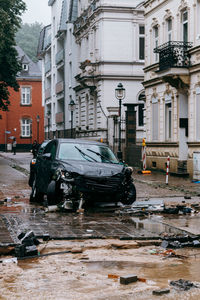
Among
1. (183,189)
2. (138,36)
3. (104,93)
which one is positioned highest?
(138,36)

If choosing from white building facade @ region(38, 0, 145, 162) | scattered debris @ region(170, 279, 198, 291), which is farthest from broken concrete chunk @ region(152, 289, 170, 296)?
white building facade @ region(38, 0, 145, 162)

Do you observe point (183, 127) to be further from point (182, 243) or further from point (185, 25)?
point (182, 243)

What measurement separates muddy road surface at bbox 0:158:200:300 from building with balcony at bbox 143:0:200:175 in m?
12.7

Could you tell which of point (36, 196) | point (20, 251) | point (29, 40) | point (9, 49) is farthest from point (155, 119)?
point (29, 40)

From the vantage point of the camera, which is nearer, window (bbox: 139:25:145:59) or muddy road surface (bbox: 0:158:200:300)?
muddy road surface (bbox: 0:158:200:300)

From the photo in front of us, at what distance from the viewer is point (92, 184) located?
39.3ft

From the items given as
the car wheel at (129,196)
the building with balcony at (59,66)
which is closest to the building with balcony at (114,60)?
the building with balcony at (59,66)

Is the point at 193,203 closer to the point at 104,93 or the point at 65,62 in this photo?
the point at 104,93

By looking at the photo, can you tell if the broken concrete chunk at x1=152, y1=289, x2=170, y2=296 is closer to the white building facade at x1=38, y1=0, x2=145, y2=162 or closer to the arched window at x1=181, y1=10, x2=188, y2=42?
the arched window at x1=181, y1=10, x2=188, y2=42

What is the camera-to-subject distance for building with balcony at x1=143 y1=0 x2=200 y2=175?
2402 cm

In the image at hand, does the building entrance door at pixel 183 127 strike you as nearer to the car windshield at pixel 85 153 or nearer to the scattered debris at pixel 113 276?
the car windshield at pixel 85 153

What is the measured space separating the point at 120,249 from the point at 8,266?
1.86 metres

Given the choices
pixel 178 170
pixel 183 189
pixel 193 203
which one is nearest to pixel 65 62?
pixel 178 170

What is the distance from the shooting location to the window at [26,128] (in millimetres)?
75625
